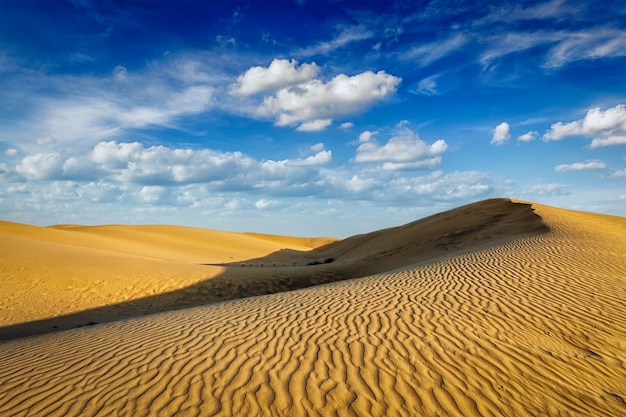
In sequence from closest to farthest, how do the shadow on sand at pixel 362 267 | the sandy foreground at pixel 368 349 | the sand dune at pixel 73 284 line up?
the sandy foreground at pixel 368 349
the sand dune at pixel 73 284
the shadow on sand at pixel 362 267

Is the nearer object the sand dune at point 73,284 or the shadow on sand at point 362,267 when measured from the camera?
the sand dune at point 73,284

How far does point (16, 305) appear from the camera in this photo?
13102mm

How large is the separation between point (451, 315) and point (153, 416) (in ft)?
17.3

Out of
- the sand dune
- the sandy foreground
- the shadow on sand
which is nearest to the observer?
the sandy foreground

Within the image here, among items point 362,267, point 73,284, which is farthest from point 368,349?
point 362,267

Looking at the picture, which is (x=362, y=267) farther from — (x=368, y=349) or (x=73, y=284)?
(x=368, y=349)

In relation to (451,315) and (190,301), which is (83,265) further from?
(451,315)

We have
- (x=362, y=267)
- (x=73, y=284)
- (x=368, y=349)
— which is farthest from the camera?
(x=362, y=267)

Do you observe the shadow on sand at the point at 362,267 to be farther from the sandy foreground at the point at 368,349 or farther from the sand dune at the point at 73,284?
the sandy foreground at the point at 368,349

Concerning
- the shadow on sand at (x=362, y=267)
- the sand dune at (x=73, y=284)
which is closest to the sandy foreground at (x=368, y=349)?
the sand dune at (x=73, y=284)

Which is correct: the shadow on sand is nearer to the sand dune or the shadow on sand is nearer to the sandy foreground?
the sand dune

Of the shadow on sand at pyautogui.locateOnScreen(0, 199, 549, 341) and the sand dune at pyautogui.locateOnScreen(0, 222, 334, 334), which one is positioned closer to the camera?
the sand dune at pyautogui.locateOnScreen(0, 222, 334, 334)

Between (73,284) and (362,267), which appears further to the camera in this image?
(362,267)

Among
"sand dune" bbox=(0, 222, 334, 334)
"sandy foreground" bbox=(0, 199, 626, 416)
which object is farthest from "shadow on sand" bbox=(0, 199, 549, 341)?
"sandy foreground" bbox=(0, 199, 626, 416)
